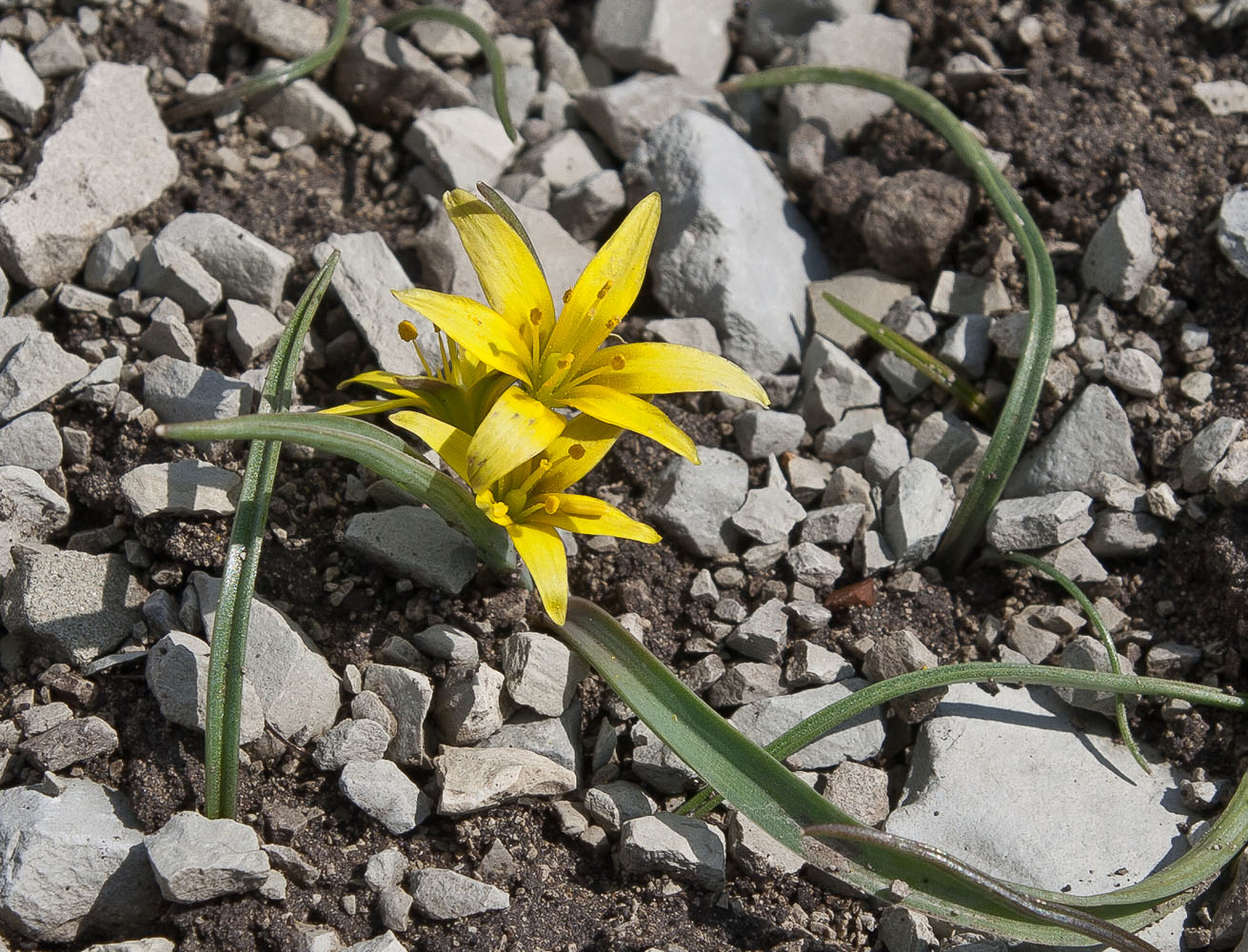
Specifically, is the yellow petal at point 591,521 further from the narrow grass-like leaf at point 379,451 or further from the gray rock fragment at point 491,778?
the gray rock fragment at point 491,778

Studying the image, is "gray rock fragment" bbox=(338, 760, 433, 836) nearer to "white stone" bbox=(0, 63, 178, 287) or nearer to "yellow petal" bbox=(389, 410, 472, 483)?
"yellow petal" bbox=(389, 410, 472, 483)

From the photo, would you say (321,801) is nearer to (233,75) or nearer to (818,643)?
(818,643)

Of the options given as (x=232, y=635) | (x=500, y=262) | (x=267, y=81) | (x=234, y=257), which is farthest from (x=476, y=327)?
(x=267, y=81)

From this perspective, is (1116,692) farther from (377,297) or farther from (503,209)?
(377,297)

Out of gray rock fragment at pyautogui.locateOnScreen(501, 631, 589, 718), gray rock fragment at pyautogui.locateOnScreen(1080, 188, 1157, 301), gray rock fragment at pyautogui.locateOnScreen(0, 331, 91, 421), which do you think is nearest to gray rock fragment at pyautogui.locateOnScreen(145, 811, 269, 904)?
gray rock fragment at pyautogui.locateOnScreen(501, 631, 589, 718)

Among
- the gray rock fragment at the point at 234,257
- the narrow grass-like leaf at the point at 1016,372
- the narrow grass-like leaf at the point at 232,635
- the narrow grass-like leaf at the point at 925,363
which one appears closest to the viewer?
the narrow grass-like leaf at the point at 232,635

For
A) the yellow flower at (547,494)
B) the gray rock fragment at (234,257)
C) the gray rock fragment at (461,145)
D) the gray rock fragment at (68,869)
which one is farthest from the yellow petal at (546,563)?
the gray rock fragment at (461,145)
